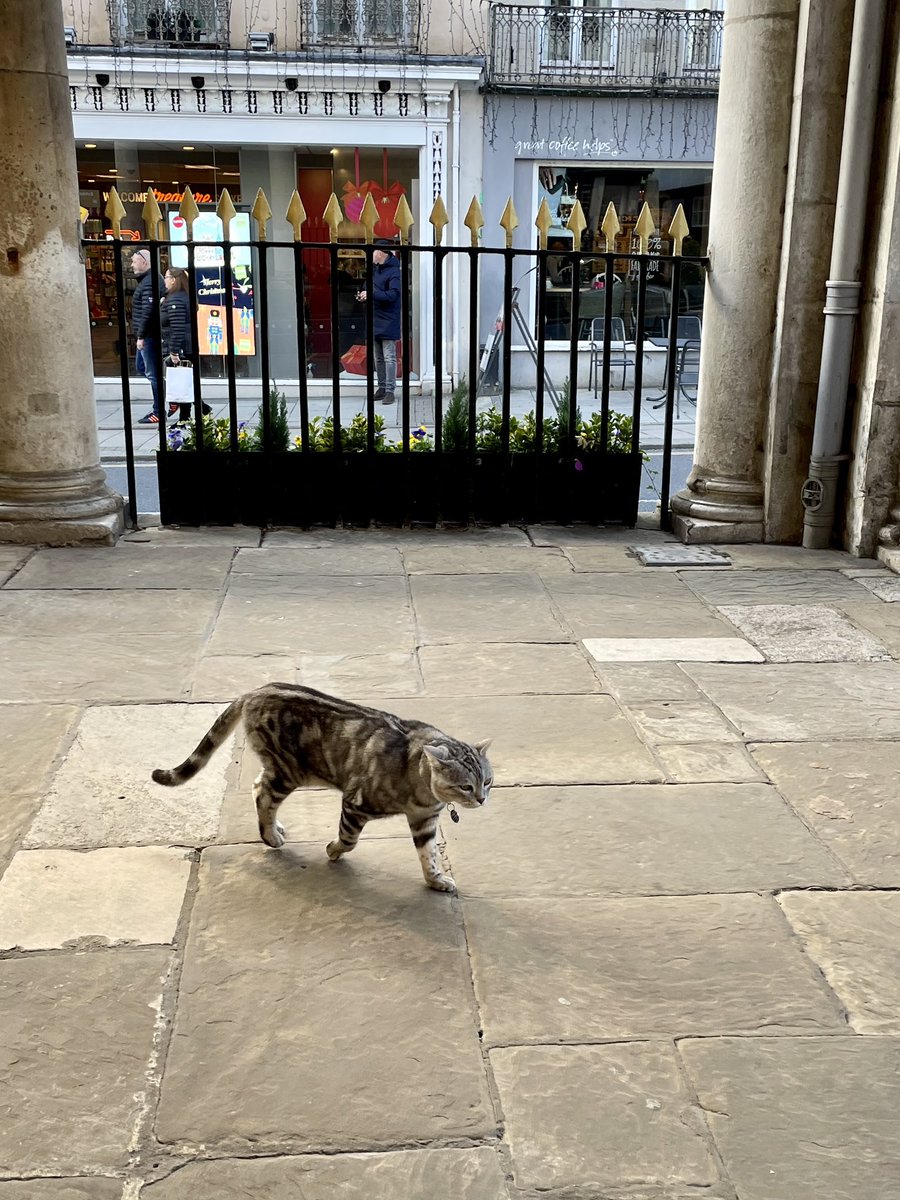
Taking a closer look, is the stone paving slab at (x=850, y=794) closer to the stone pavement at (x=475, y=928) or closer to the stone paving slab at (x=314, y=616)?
the stone pavement at (x=475, y=928)

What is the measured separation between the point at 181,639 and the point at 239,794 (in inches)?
61.6

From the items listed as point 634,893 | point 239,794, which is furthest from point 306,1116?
point 239,794

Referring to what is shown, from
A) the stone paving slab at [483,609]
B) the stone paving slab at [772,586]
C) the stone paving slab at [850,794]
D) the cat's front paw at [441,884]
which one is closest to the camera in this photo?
the cat's front paw at [441,884]

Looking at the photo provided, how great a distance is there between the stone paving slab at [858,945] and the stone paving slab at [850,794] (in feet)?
0.49

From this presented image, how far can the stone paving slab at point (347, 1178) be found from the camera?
7.15 feet

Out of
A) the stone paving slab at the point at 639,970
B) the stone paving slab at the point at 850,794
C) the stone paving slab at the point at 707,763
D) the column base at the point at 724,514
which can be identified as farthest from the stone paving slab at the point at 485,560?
the stone paving slab at the point at 639,970

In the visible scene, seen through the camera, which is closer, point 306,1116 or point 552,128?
point 306,1116

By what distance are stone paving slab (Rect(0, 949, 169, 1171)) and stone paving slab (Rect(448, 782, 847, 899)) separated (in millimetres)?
958

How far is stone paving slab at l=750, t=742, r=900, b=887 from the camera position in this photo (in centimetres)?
346

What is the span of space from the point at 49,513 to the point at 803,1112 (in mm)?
5380

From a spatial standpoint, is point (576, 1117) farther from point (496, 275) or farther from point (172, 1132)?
point (496, 275)

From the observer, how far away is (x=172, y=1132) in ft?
7.63

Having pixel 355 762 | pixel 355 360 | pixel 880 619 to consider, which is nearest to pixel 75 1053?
pixel 355 762

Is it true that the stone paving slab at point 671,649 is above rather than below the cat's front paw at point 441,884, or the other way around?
above
